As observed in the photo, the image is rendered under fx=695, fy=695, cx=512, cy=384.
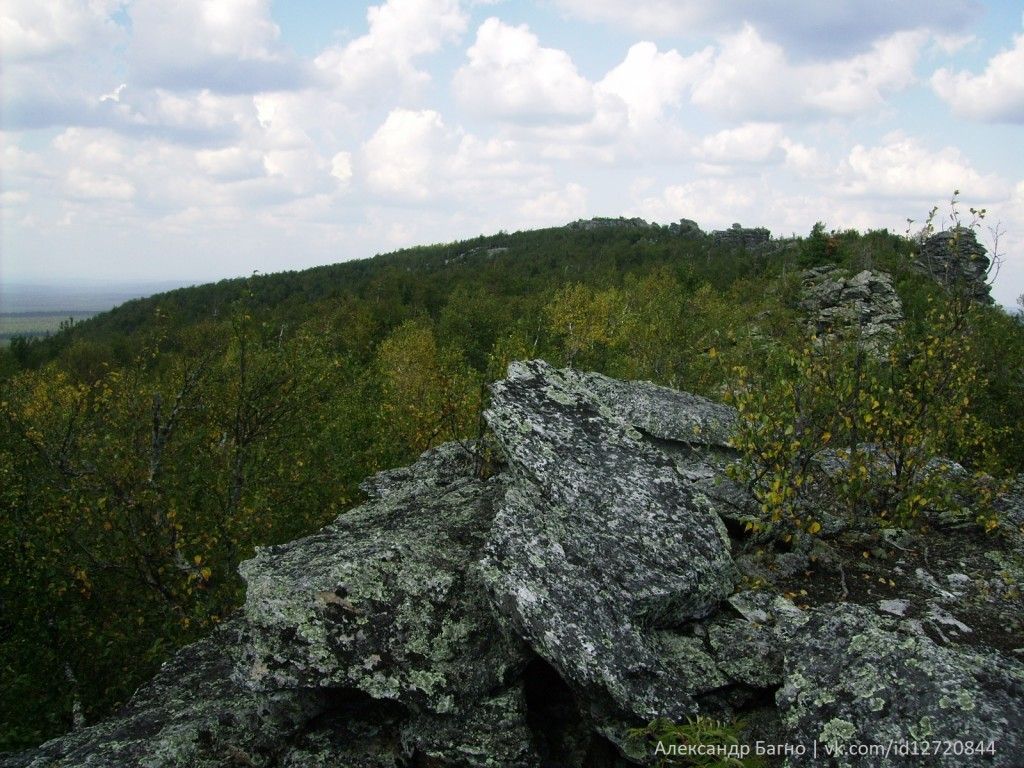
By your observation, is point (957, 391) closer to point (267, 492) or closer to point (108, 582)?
point (267, 492)

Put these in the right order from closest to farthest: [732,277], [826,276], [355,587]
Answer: [355,587]
[826,276]
[732,277]

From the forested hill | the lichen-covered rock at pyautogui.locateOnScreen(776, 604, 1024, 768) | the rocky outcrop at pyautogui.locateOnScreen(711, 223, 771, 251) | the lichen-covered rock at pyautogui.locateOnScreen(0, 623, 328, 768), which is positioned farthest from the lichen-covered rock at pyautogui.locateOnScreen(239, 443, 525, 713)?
the rocky outcrop at pyautogui.locateOnScreen(711, 223, 771, 251)

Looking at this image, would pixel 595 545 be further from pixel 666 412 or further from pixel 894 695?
pixel 666 412

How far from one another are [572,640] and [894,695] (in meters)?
2.99

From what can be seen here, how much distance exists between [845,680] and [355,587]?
5.29 m

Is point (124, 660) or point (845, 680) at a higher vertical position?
point (845, 680)

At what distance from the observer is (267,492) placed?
17.1 metres

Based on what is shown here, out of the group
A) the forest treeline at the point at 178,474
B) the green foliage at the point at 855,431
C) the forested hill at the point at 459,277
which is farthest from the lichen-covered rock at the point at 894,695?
the forested hill at the point at 459,277

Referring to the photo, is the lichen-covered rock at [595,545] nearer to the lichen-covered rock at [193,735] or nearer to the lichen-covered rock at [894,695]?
the lichen-covered rock at [894,695]

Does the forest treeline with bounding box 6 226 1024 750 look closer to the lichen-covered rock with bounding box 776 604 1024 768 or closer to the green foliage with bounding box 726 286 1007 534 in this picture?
the green foliage with bounding box 726 286 1007 534

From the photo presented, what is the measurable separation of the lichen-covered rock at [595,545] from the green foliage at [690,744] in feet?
A: 0.70

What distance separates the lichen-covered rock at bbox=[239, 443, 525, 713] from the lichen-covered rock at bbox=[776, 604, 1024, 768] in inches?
116

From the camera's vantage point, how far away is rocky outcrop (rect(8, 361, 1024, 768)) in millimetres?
6750

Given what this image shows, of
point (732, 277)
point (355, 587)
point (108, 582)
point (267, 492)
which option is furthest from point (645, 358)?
point (732, 277)
